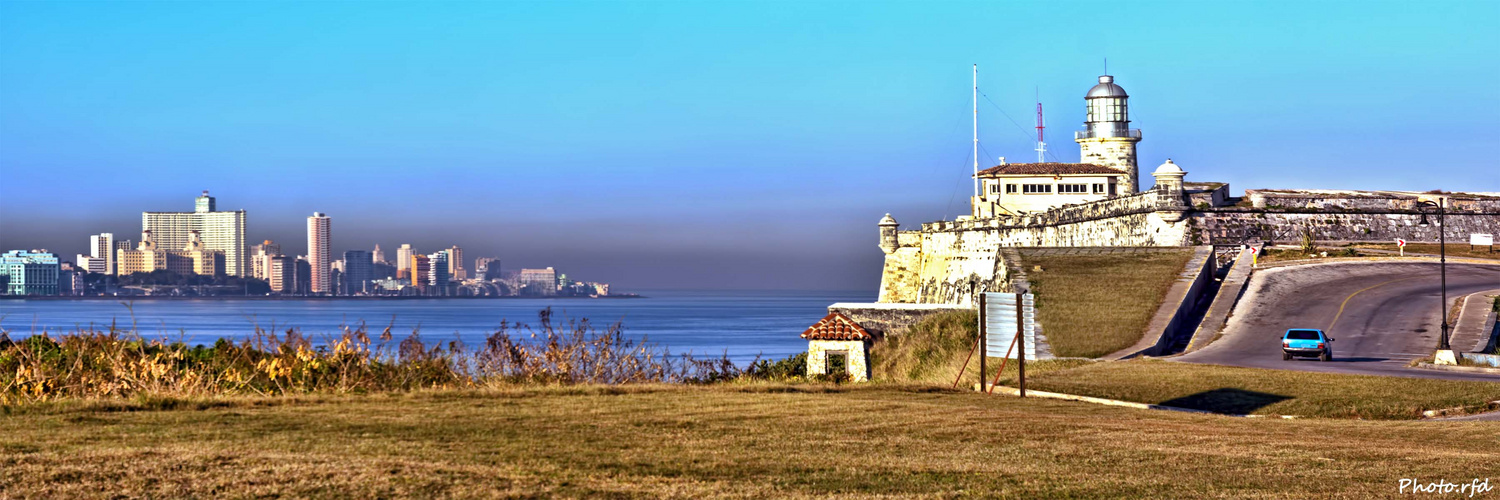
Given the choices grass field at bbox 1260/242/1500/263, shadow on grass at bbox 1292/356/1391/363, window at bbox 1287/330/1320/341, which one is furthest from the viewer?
grass field at bbox 1260/242/1500/263

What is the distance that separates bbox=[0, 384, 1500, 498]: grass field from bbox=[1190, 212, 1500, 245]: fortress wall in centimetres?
3072

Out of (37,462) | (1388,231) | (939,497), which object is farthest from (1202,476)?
(1388,231)

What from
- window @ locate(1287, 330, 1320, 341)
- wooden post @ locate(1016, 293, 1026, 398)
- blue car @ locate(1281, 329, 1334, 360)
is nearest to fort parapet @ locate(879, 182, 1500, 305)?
window @ locate(1287, 330, 1320, 341)

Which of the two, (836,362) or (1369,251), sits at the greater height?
(1369,251)

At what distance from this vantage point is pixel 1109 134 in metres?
75.4

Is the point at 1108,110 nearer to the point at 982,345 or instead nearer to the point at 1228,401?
the point at 1228,401

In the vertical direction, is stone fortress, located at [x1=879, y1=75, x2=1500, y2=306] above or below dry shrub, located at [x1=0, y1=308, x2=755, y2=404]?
above

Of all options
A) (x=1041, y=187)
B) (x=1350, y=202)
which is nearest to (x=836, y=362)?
(x=1350, y=202)

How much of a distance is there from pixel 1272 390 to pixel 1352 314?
13.9m

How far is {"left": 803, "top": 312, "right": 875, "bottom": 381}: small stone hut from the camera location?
84.4ft

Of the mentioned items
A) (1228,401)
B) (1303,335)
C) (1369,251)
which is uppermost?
(1369,251)

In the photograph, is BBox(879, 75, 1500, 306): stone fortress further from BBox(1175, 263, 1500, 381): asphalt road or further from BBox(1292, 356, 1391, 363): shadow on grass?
BBox(1292, 356, 1391, 363): shadow on grass

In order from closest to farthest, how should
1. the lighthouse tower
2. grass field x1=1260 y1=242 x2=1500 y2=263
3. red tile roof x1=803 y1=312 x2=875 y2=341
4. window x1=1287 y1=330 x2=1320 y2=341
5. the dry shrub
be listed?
the dry shrub
red tile roof x1=803 y1=312 x2=875 y2=341
window x1=1287 y1=330 x2=1320 y2=341
grass field x1=1260 y1=242 x2=1500 y2=263
the lighthouse tower

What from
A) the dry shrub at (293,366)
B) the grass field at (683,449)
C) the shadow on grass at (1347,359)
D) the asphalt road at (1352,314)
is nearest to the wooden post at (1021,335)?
the grass field at (683,449)
